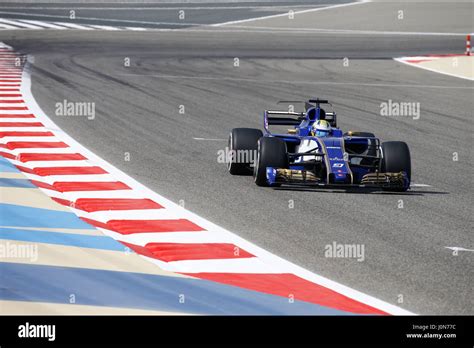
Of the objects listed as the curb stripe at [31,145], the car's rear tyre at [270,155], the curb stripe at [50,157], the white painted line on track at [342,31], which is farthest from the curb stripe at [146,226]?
the white painted line on track at [342,31]

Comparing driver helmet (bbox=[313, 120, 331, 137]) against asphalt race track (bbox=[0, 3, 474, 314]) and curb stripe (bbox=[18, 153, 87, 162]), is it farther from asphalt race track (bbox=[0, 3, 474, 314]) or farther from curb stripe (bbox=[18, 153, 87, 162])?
curb stripe (bbox=[18, 153, 87, 162])

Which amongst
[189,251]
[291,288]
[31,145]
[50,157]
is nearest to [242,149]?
[50,157]

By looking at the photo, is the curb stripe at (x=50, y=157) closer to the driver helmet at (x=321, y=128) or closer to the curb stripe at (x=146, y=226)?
the driver helmet at (x=321, y=128)

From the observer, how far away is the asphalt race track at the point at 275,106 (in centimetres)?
954

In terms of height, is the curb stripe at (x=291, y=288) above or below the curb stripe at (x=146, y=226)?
below

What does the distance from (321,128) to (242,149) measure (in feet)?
3.30

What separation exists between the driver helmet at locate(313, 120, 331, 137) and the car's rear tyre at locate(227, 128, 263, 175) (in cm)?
68

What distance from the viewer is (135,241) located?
9.66m

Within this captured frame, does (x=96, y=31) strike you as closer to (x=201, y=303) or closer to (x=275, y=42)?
(x=275, y=42)

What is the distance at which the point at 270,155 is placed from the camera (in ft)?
41.1

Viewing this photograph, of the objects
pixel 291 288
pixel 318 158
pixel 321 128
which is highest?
pixel 321 128
